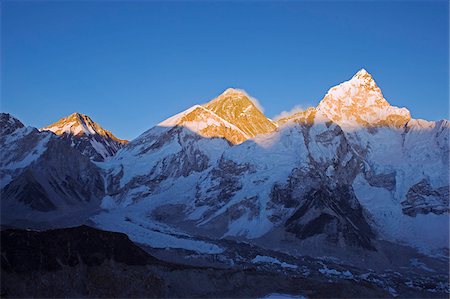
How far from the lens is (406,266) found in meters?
186

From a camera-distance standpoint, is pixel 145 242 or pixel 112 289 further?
pixel 145 242

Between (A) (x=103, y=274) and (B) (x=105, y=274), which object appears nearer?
(A) (x=103, y=274)

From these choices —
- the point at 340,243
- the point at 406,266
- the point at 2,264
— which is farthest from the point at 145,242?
the point at 2,264

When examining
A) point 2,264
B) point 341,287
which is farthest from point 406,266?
point 2,264

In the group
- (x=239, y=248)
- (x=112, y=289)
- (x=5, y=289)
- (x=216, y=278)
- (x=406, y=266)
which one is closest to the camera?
(x=5, y=289)

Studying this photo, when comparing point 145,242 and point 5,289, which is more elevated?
point 145,242

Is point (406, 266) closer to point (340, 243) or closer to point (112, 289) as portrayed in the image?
point (340, 243)

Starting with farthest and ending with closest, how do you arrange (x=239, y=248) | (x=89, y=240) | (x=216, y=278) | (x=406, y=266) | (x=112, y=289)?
1. (x=406, y=266)
2. (x=239, y=248)
3. (x=216, y=278)
4. (x=89, y=240)
5. (x=112, y=289)

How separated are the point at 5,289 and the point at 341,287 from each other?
47.5 meters

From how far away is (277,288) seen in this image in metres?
92.0

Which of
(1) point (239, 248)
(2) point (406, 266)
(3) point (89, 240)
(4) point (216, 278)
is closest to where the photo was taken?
(3) point (89, 240)

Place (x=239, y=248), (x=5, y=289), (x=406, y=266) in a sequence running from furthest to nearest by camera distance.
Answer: (x=406, y=266) → (x=239, y=248) → (x=5, y=289)

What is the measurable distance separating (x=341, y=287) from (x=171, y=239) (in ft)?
303

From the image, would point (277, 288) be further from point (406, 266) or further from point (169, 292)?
point (406, 266)
